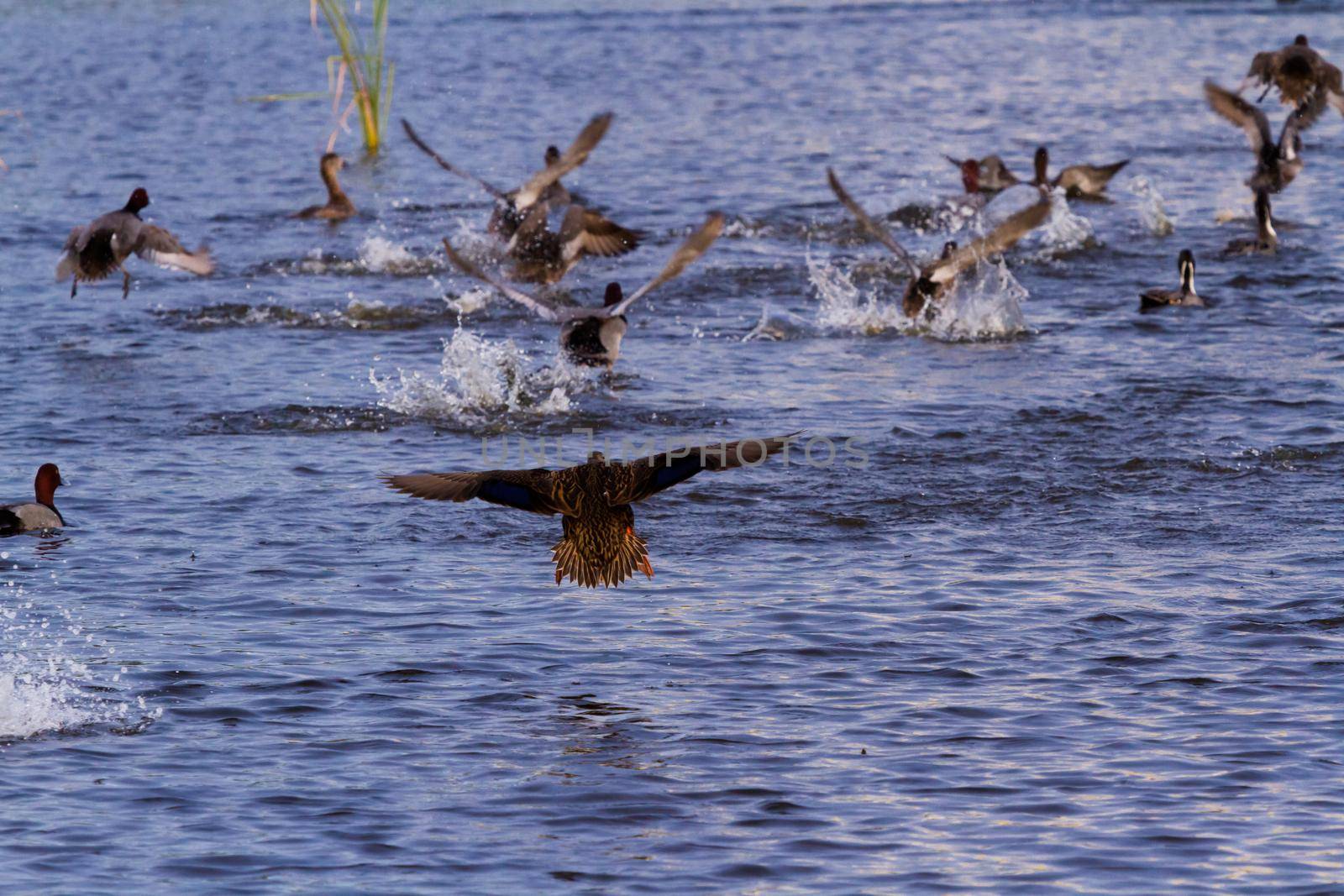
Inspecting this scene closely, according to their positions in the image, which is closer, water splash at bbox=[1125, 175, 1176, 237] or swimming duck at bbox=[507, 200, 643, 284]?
swimming duck at bbox=[507, 200, 643, 284]

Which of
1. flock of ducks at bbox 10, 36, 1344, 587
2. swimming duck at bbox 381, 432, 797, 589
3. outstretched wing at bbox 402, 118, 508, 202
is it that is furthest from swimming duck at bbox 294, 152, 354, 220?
swimming duck at bbox 381, 432, 797, 589

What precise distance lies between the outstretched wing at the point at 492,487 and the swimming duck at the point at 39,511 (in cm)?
304

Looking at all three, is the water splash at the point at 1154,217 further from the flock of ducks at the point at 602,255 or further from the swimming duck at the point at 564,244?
the swimming duck at the point at 564,244

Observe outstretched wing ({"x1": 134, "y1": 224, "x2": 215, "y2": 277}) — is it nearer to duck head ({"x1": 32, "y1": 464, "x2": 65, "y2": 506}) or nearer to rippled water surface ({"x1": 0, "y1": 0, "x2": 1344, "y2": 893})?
rippled water surface ({"x1": 0, "y1": 0, "x2": 1344, "y2": 893})

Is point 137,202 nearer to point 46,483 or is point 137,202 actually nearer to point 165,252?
point 165,252

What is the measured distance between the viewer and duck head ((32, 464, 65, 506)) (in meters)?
9.66

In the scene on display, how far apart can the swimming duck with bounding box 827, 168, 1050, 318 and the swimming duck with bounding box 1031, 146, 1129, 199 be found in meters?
4.62

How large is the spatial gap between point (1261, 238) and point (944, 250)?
4.01 m

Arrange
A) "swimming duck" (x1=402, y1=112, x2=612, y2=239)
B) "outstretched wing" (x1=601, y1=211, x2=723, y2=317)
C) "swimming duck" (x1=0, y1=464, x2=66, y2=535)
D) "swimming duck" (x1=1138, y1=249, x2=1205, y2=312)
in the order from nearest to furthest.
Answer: "swimming duck" (x1=0, y1=464, x2=66, y2=535)
"outstretched wing" (x1=601, y1=211, x2=723, y2=317)
"swimming duck" (x1=1138, y1=249, x2=1205, y2=312)
"swimming duck" (x1=402, y1=112, x2=612, y2=239)

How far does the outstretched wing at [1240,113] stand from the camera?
57.3 feet

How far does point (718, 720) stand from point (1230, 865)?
1.99m

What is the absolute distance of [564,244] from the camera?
1533 centimetres

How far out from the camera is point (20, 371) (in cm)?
1327

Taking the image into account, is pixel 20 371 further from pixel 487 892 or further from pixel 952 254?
pixel 487 892
